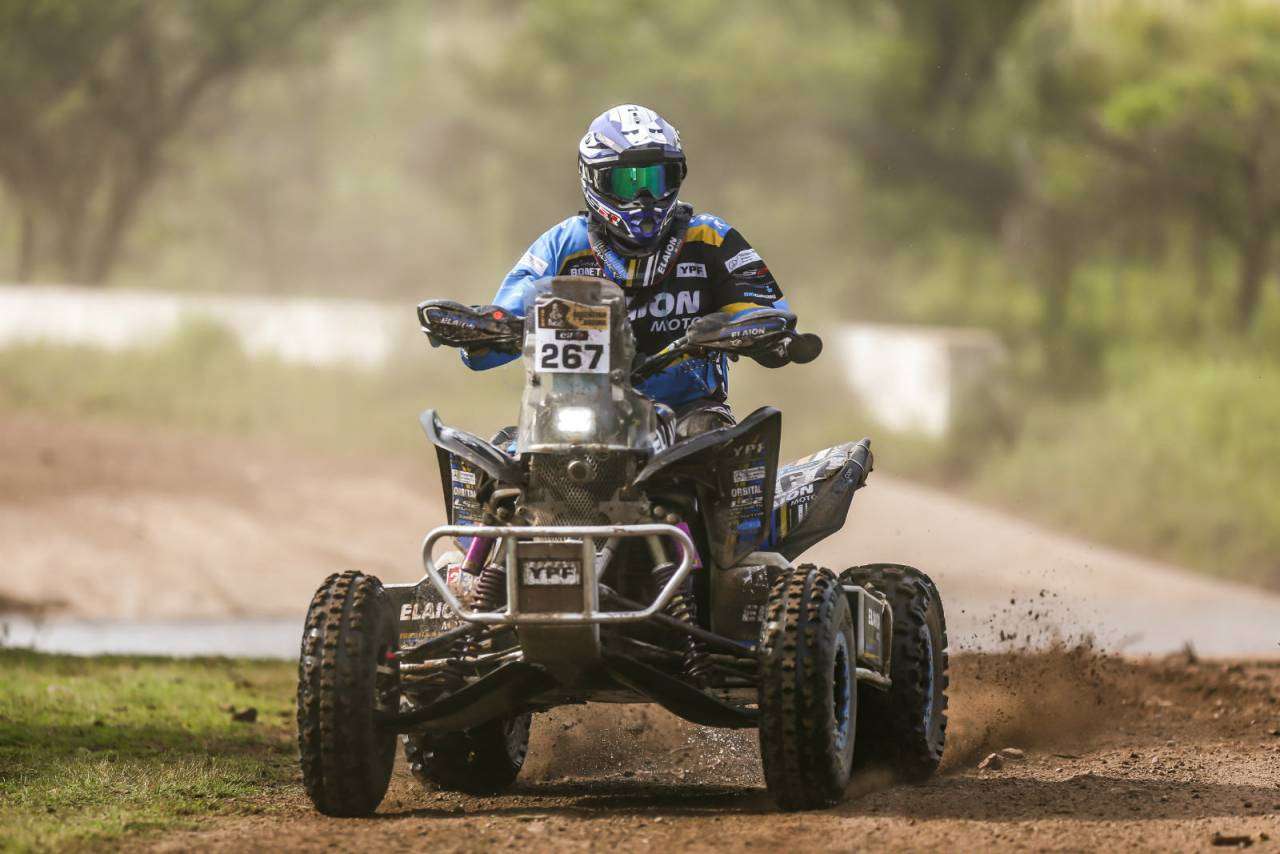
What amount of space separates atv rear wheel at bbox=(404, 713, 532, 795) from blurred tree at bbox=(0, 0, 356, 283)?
3341 cm

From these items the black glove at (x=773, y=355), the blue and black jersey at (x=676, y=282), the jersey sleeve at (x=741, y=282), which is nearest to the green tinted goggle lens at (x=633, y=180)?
the blue and black jersey at (x=676, y=282)

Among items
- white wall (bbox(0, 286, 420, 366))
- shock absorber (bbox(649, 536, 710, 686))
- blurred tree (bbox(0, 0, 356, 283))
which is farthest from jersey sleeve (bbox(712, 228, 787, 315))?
blurred tree (bbox(0, 0, 356, 283))

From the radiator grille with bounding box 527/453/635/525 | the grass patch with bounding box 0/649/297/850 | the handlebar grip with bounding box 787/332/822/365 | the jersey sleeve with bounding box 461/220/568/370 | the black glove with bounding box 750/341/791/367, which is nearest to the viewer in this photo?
the radiator grille with bounding box 527/453/635/525

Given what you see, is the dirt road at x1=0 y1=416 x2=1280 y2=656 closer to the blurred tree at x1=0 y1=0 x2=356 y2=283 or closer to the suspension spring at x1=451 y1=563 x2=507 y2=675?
the suspension spring at x1=451 y1=563 x2=507 y2=675

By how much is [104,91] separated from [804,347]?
37501 mm

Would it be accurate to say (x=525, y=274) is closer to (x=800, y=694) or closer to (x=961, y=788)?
(x=800, y=694)

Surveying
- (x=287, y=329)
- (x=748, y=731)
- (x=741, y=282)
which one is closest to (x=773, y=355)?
(x=741, y=282)

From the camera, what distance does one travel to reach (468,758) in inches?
375

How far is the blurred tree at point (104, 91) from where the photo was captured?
4138 cm

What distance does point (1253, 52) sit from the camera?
32469 mm

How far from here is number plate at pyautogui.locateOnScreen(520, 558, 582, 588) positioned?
750 cm

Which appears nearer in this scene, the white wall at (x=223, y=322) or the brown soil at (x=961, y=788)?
the brown soil at (x=961, y=788)

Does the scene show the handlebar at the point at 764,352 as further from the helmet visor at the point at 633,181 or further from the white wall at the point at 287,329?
the white wall at the point at 287,329

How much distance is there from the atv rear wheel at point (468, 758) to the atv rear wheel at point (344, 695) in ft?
4.49
